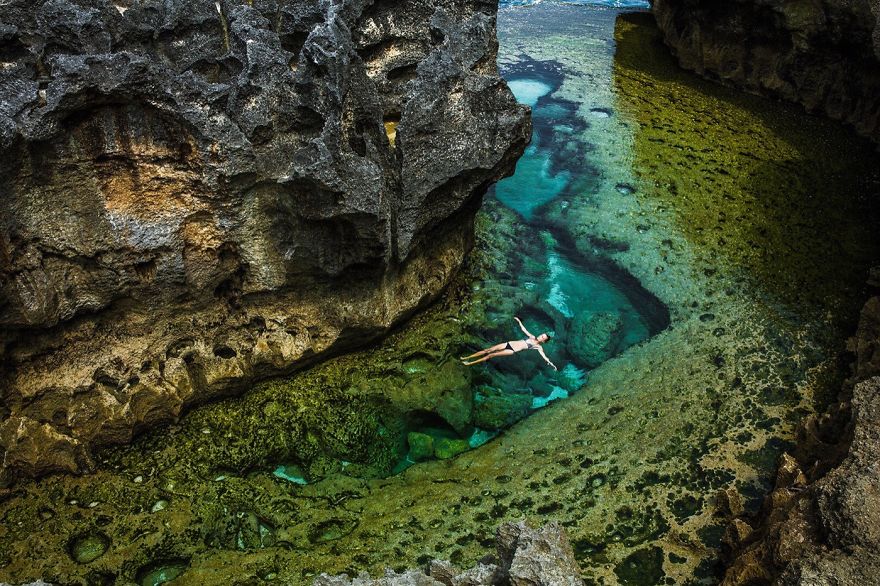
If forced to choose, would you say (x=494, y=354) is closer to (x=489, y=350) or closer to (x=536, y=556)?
(x=489, y=350)

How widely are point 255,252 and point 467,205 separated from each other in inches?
80.8

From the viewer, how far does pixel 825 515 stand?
13.9 feet

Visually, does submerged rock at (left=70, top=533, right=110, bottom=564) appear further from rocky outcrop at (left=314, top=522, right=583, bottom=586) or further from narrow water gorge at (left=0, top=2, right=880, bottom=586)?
rocky outcrop at (left=314, top=522, right=583, bottom=586)

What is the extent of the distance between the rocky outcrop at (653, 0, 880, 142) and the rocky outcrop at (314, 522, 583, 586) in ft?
25.8

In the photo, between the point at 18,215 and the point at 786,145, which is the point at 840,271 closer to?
the point at 786,145

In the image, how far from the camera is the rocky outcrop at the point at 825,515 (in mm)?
3967

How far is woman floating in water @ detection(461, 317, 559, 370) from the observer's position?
687 centimetres

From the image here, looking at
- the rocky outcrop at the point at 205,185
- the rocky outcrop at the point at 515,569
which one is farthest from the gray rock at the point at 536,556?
the rocky outcrop at the point at 205,185

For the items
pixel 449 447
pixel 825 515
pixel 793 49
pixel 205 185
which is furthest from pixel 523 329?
pixel 793 49

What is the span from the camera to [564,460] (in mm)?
5793

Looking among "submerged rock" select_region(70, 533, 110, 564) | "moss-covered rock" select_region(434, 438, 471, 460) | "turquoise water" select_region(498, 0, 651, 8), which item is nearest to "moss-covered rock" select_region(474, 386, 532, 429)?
"moss-covered rock" select_region(434, 438, 471, 460)

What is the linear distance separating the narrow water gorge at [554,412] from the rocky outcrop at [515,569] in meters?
1.23

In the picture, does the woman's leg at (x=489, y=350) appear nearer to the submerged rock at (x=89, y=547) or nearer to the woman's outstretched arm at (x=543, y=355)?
the woman's outstretched arm at (x=543, y=355)

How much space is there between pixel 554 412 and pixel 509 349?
0.83m
